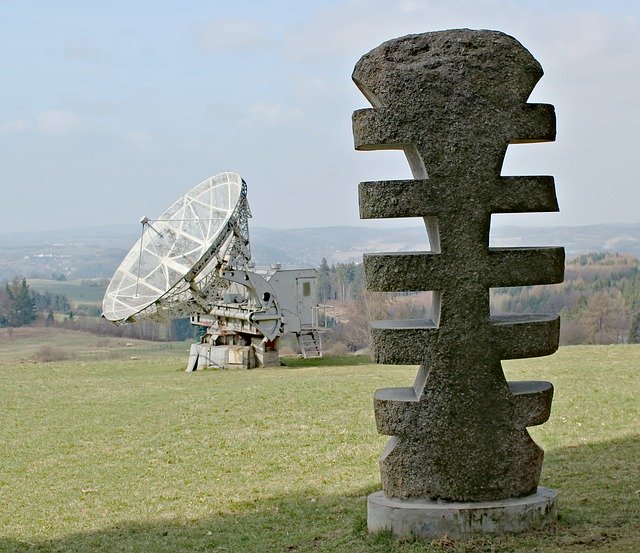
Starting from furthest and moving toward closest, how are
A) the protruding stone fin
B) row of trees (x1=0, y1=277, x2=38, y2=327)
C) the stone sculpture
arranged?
1. row of trees (x1=0, y1=277, x2=38, y2=327)
2. the protruding stone fin
3. the stone sculpture

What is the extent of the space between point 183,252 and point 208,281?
1293 millimetres

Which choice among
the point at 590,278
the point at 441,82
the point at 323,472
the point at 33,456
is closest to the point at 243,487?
the point at 323,472

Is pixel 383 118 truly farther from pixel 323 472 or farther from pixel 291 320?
pixel 291 320

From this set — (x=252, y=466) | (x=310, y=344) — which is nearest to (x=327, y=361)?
(x=310, y=344)

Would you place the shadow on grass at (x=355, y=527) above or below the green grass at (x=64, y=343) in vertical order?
above

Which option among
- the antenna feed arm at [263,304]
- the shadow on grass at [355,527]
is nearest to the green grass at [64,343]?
the antenna feed arm at [263,304]

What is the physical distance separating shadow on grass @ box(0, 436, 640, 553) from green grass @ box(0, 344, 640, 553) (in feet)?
0.08

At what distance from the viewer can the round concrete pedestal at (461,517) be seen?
9484 mm

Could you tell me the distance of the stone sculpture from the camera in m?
9.69

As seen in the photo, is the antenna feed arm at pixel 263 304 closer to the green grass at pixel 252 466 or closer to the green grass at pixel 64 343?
the green grass at pixel 252 466

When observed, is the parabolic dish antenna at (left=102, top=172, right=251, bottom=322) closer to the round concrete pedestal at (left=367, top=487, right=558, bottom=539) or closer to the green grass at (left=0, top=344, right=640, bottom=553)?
the green grass at (left=0, top=344, right=640, bottom=553)

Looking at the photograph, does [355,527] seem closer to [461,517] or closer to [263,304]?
[461,517]

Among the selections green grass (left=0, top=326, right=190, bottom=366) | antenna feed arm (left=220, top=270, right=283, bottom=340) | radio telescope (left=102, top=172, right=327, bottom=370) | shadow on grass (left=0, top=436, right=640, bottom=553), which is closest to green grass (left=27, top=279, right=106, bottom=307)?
green grass (left=0, top=326, right=190, bottom=366)

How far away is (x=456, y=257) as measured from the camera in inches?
383
